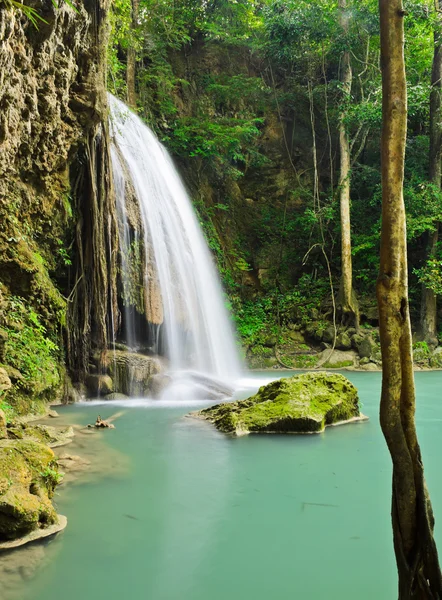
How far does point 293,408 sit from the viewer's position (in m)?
6.41

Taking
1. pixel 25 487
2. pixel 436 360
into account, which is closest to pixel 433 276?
pixel 436 360

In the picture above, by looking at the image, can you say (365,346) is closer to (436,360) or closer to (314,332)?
(314,332)

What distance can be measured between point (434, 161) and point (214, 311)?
348 inches

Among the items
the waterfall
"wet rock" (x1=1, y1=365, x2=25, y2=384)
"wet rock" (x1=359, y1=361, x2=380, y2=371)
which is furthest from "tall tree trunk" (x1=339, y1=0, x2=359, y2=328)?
"wet rock" (x1=1, y1=365, x2=25, y2=384)

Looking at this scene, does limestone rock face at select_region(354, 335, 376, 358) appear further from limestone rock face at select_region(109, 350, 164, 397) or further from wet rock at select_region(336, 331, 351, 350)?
limestone rock face at select_region(109, 350, 164, 397)

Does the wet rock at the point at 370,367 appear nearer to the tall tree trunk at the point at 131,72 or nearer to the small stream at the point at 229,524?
the small stream at the point at 229,524

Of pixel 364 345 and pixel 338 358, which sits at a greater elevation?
pixel 364 345

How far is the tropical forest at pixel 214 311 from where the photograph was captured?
2.85 meters

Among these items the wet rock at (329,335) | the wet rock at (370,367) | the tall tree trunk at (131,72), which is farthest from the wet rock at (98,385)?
the tall tree trunk at (131,72)

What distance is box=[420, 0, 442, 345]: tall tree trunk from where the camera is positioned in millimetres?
15320

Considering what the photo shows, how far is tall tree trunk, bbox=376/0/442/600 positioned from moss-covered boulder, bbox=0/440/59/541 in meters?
2.35

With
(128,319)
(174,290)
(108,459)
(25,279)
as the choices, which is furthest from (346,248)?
(108,459)

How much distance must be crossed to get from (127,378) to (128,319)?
1.54 metres

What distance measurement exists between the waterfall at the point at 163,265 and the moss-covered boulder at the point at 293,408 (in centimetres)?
413
